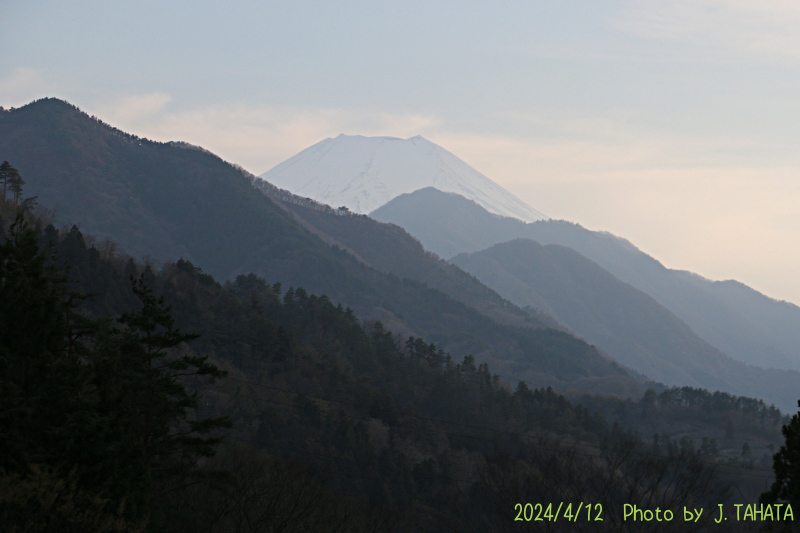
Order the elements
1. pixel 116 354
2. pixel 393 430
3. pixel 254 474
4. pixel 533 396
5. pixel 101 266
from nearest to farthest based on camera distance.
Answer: pixel 116 354
pixel 254 474
pixel 393 430
pixel 101 266
pixel 533 396

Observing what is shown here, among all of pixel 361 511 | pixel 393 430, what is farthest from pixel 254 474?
pixel 393 430

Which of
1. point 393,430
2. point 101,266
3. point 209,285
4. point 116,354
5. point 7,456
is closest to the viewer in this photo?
point 7,456

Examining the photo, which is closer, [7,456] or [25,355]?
[7,456]

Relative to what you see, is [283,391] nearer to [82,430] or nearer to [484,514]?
[484,514]

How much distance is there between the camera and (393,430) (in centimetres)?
6081

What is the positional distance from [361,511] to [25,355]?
20.7 m

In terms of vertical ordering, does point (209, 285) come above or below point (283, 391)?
above

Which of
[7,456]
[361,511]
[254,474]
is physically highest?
[7,456]

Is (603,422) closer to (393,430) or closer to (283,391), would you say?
(393,430)

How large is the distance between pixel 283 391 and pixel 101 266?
72.5ft
